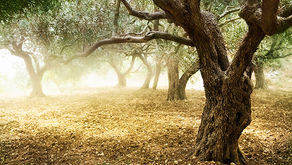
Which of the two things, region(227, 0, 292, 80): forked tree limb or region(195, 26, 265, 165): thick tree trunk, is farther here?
region(195, 26, 265, 165): thick tree trunk

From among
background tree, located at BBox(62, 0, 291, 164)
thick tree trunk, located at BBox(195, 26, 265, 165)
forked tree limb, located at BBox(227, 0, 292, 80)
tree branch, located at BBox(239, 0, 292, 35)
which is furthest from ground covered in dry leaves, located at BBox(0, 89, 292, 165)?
tree branch, located at BBox(239, 0, 292, 35)

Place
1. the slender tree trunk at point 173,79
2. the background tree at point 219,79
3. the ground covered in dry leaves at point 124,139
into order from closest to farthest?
the background tree at point 219,79
the ground covered in dry leaves at point 124,139
the slender tree trunk at point 173,79

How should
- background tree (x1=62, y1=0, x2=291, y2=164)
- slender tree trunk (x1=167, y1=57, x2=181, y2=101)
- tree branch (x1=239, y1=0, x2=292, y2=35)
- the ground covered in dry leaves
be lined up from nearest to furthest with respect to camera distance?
tree branch (x1=239, y1=0, x2=292, y2=35) → background tree (x1=62, y1=0, x2=291, y2=164) → the ground covered in dry leaves → slender tree trunk (x1=167, y1=57, x2=181, y2=101)

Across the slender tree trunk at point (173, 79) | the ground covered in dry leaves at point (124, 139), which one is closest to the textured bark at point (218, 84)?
the ground covered in dry leaves at point (124, 139)

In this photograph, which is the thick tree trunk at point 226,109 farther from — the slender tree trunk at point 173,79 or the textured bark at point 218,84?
the slender tree trunk at point 173,79

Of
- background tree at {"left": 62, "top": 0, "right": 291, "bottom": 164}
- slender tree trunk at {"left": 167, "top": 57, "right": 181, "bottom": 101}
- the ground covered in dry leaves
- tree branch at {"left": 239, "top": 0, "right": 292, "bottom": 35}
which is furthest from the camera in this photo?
slender tree trunk at {"left": 167, "top": 57, "right": 181, "bottom": 101}

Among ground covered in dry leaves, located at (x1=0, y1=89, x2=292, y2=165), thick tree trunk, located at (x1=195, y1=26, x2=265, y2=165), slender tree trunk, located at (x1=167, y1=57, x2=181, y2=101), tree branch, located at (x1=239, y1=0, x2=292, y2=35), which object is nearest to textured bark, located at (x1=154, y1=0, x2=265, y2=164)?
thick tree trunk, located at (x1=195, y1=26, x2=265, y2=165)

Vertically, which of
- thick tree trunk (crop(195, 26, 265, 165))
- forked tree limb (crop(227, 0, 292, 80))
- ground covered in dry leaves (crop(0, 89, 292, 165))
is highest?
forked tree limb (crop(227, 0, 292, 80))

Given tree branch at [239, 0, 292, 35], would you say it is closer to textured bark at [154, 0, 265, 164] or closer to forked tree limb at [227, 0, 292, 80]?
forked tree limb at [227, 0, 292, 80]

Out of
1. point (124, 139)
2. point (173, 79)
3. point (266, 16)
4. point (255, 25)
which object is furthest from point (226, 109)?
point (173, 79)

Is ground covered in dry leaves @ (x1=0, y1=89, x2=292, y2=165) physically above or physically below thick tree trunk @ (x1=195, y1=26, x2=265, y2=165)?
below

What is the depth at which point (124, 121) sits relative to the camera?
8.09 meters

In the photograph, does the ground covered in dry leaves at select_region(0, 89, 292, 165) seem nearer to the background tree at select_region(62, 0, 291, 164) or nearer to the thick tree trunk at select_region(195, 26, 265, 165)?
the thick tree trunk at select_region(195, 26, 265, 165)

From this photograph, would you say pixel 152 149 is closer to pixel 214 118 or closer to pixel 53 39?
pixel 214 118
